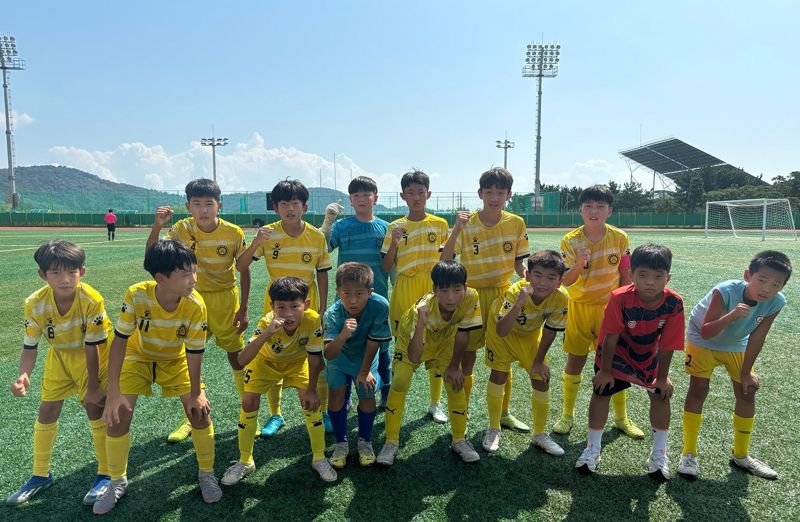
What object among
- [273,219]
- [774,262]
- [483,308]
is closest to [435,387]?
[483,308]

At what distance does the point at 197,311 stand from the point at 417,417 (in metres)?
2.00

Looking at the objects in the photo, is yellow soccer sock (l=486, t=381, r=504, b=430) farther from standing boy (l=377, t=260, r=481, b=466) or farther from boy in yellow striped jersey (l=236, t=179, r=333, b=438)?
boy in yellow striped jersey (l=236, t=179, r=333, b=438)

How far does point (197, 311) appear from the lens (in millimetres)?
2803

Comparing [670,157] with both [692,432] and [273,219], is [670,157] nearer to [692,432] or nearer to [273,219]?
[273,219]

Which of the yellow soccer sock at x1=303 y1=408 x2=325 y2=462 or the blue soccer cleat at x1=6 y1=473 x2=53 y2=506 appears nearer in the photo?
the blue soccer cleat at x1=6 y1=473 x2=53 y2=506

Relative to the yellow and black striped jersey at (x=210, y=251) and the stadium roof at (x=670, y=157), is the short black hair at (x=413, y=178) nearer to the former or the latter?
the yellow and black striped jersey at (x=210, y=251)

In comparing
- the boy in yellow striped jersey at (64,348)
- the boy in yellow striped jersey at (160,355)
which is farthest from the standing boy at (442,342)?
the boy in yellow striped jersey at (64,348)

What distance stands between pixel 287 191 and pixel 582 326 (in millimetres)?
2498

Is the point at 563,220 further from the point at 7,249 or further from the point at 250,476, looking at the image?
the point at 250,476

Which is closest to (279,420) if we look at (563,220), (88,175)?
(563,220)

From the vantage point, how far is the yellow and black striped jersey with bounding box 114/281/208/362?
2742mm

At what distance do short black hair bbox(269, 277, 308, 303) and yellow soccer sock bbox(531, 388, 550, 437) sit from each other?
1787 millimetres

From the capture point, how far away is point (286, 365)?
3.17 m

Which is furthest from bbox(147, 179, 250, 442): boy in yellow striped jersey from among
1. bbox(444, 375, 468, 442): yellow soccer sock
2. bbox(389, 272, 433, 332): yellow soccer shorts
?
bbox(444, 375, 468, 442): yellow soccer sock
